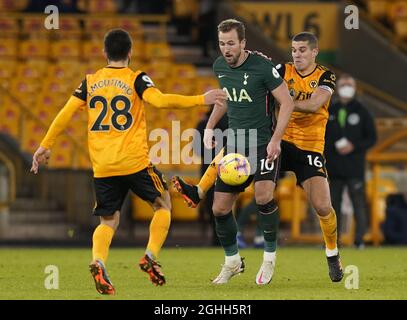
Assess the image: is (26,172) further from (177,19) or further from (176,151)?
(177,19)

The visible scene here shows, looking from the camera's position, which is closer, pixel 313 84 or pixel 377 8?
pixel 313 84

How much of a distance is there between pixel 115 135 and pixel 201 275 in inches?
96.3

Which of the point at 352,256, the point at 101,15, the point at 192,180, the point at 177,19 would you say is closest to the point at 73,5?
the point at 101,15

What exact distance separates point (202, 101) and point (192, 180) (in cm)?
957

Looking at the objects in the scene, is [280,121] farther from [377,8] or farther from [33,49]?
[377,8]

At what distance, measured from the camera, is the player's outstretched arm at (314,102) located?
9680 mm

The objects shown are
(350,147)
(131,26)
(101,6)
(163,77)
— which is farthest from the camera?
(101,6)

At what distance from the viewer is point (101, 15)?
22594mm

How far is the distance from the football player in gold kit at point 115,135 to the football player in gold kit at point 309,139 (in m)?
0.92

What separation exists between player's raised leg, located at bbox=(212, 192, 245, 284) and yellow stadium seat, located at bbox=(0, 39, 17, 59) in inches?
512

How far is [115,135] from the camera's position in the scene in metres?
8.89

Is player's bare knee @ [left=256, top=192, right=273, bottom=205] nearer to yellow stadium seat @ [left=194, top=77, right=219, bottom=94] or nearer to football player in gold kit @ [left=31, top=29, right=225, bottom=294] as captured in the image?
football player in gold kit @ [left=31, top=29, right=225, bottom=294]

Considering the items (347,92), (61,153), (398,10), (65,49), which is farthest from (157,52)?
(347,92)

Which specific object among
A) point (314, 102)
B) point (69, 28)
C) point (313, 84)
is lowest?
point (314, 102)
